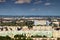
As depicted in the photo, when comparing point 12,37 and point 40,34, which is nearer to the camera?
point 12,37

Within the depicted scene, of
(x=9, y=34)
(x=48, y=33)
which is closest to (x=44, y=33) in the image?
(x=48, y=33)

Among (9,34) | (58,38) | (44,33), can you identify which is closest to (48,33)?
(44,33)

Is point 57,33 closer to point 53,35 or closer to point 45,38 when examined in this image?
point 53,35

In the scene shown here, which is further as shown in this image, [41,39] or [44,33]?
[44,33]

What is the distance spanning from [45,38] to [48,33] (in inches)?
35.1

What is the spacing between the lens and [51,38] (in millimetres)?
7336

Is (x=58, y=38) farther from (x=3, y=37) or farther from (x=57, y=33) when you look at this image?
(x=3, y=37)

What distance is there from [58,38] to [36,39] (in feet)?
2.65

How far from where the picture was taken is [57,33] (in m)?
8.12

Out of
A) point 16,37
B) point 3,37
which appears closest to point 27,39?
point 16,37

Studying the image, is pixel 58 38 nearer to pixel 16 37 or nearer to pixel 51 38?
pixel 51 38

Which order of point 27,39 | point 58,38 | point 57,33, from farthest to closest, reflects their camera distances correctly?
1. point 57,33
2. point 58,38
3. point 27,39

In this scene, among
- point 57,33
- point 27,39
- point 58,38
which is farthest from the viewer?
point 57,33

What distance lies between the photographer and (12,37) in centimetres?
707
